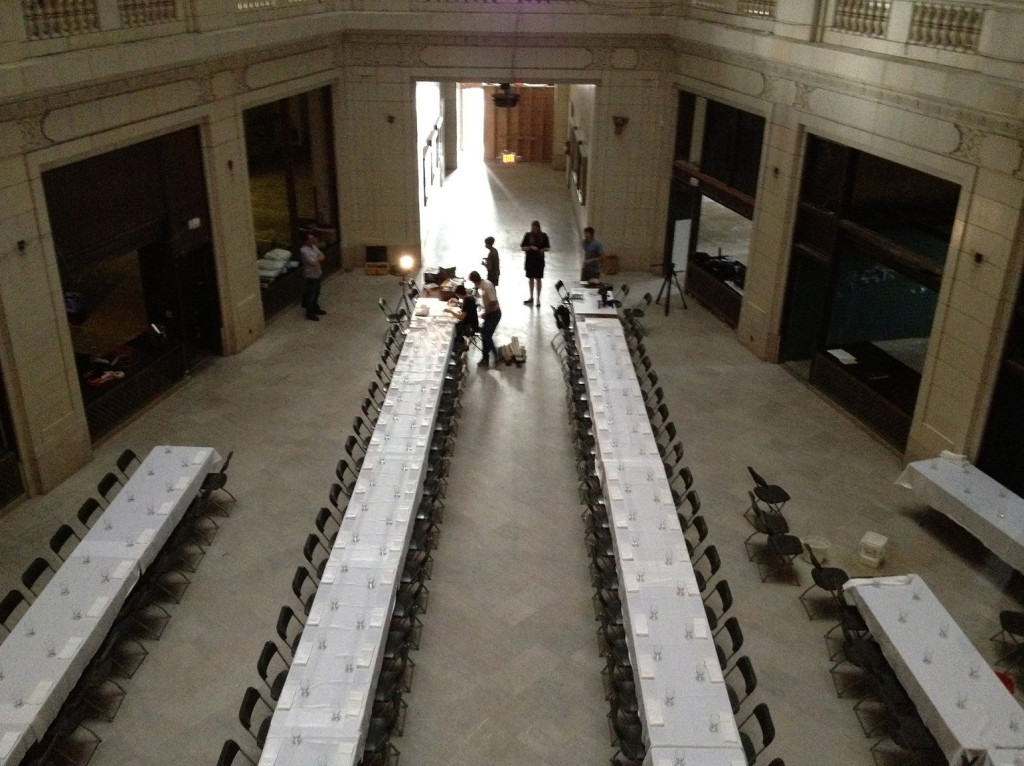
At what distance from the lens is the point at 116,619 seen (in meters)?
8.64

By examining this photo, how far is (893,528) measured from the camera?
1102 centimetres

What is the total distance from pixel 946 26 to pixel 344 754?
10.1 metres

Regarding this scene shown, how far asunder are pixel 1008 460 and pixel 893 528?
1.54 m

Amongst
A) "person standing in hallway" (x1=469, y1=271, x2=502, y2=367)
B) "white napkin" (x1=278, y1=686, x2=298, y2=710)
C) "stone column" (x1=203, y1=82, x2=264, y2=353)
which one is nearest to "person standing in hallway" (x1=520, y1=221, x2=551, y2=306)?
"person standing in hallway" (x1=469, y1=271, x2=502, y2=367)

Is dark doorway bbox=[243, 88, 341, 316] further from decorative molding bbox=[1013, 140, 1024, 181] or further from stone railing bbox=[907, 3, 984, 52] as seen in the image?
decorative molding bbox=[1013, 140, 1024, 181]

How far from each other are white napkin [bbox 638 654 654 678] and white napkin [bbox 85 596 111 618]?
4.82 m

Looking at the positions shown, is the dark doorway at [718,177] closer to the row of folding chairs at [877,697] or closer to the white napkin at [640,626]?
the row of folding chairs at [877,697]

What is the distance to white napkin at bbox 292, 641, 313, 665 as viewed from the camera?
7.52 m

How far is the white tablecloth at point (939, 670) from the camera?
7160 millimetres

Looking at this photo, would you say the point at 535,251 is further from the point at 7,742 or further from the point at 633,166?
the point at 7,742

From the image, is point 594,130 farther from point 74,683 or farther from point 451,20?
point 74,683

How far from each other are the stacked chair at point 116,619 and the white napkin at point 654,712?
4660 mm

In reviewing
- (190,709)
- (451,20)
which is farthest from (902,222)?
(190,709)

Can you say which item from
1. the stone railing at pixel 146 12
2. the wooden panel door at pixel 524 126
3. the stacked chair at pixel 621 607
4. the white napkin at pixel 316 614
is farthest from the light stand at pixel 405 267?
the wooden panel door at pixel 524 126
